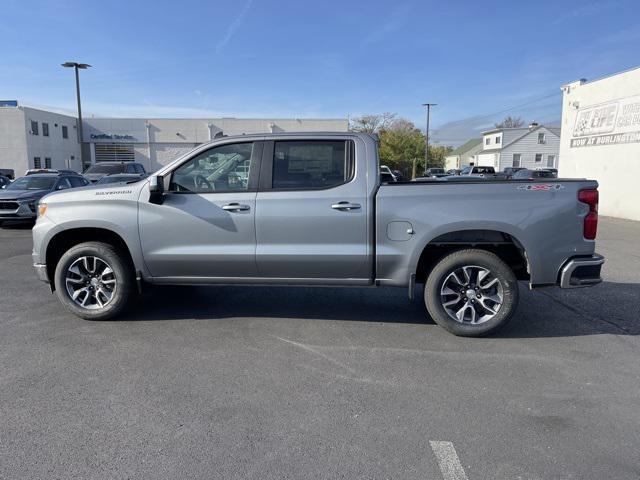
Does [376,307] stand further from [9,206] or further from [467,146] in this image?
[467,146]

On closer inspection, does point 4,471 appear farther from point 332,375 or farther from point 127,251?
point 127,251

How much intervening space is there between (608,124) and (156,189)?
16831 mm

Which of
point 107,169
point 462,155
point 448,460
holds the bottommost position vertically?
point 448,460

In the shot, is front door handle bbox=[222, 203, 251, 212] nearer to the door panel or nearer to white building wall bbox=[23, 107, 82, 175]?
the door panel

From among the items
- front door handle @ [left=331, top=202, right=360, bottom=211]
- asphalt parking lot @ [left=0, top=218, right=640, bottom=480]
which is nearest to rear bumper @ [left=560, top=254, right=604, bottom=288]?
asphalt parking lot @ [left=0, top=218, right=640, bottom=480]

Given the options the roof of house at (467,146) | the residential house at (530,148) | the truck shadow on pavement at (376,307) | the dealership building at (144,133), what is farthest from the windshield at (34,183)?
the roof of house at (467,146)

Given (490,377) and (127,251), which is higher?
(127,251)

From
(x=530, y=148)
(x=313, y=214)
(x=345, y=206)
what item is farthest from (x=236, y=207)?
(x=530, y=148)

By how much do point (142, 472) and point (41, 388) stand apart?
1.52 metres

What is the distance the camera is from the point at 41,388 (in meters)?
3.66

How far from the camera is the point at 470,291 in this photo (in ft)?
15.6

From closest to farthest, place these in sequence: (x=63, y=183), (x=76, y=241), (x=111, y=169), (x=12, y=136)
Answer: (x=76, y=241), (x=63, y=183), (x=111, y=169), (x=12, y=136)

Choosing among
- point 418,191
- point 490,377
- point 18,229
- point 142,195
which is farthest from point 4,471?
point 18,229

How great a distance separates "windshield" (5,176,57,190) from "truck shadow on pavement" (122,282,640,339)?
10.1m
